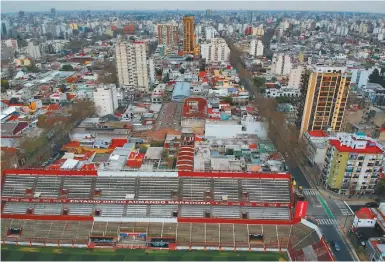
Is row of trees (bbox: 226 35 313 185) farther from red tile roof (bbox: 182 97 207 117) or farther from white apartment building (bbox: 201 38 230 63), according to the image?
white apartment building (bbox: 201 38 230 63)

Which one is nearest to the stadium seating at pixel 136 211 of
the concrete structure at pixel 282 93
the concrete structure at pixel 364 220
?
the concrete structure at pixel 364 220

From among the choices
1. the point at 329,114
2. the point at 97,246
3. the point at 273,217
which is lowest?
the point at 97,246

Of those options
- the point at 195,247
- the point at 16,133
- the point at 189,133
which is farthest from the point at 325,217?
the point at 16,133

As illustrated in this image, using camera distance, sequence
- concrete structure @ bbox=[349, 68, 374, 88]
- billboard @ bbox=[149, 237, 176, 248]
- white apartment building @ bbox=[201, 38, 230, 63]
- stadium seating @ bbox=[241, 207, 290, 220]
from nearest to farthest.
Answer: billboard @ bbox=[149, 237, 176, 248], stadium seating @ bbox=[241, 207, 290, 220], concrete structure @ bbox=[349, 68, 374, 88], white apartment building @ bbox=[201, 38, 230, 63]

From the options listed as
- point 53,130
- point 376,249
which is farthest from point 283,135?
point 53,130

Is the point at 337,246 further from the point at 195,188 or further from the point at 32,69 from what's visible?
the point at 32,69

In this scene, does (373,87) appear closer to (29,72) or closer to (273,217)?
(273,217)

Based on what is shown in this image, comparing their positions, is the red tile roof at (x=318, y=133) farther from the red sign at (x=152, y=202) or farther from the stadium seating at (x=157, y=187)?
the stadium seating at (x=157, y=187)

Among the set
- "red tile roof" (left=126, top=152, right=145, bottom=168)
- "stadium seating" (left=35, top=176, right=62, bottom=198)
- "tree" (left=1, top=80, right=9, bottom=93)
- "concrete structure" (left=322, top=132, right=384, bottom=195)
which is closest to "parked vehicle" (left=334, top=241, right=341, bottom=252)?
"concrete structure" (left=322, top=132, right=384, bottom=195)
